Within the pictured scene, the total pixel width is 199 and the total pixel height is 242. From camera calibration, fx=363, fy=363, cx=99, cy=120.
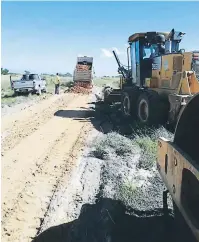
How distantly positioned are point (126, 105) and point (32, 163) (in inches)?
274

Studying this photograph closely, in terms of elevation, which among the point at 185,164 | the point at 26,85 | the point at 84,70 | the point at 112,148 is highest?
the point at 84,70

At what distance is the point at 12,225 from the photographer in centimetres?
550

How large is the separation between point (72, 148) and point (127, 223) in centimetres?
500

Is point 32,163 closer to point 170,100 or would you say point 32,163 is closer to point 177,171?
point 170,100

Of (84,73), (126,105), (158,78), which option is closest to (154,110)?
(158,78)

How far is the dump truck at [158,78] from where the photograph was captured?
34.4 ft

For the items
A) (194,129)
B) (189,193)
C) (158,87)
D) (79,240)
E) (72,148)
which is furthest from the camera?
(158,87)

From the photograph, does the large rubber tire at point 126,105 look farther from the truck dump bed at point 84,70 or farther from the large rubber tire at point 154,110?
the truck dump bed at point 84,70

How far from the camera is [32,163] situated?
8664mm

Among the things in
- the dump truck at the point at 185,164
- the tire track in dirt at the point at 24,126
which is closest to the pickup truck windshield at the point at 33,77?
the tire track in dirt at the point at 24,126

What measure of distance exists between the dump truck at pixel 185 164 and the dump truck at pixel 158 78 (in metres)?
5.79

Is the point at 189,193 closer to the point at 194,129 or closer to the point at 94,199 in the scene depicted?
the point at 194,129

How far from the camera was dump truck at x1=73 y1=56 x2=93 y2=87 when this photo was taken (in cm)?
3622

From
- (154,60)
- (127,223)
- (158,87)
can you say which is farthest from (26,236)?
(154,60)
